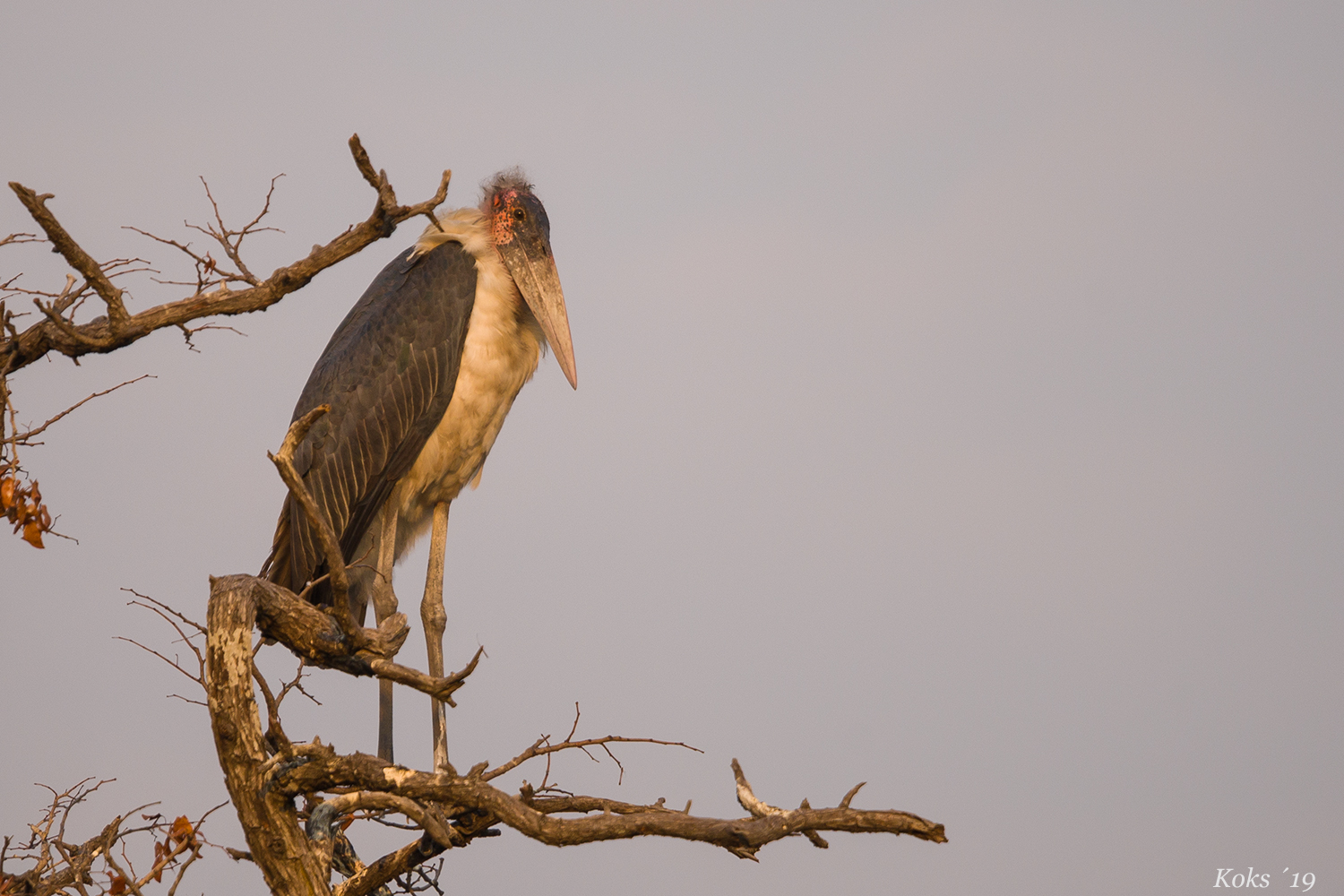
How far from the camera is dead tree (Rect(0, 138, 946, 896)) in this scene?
3.63 metres

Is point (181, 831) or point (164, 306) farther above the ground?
point (164, 306)

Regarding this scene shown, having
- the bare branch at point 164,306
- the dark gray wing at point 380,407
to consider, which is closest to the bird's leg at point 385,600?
the dark gray wing at point 380,407

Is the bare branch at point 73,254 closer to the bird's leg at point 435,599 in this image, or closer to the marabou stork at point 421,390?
the marabou stork at point 421,390

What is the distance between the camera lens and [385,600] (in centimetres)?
638

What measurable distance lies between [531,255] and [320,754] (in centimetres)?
352

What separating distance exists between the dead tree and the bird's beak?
2399 mm

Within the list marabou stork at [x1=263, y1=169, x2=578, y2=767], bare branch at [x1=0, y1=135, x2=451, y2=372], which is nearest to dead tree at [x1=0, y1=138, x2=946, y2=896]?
bare branch at [x1=0, y1=135, x2=451, y2=372]

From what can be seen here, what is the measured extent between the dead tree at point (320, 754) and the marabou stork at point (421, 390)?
1.87 m

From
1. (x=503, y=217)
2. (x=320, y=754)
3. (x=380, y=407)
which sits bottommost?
(x=320, y=754)

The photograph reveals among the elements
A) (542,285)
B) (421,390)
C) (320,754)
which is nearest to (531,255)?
(542,285)

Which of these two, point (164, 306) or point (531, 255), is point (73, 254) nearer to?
point (164, 306)

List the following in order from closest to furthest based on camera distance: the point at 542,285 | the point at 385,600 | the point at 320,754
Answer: the point at 320,754, the point at 385,600, the point at 542,285

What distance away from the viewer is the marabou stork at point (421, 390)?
252 inches

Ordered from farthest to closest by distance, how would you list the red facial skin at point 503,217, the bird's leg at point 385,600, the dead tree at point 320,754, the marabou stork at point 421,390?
1. the red facial skin at point 503,217
2. the marabou stork at point 421,390
3. the bird's leg at point 385,600
4. the dead tree at point 320,754
